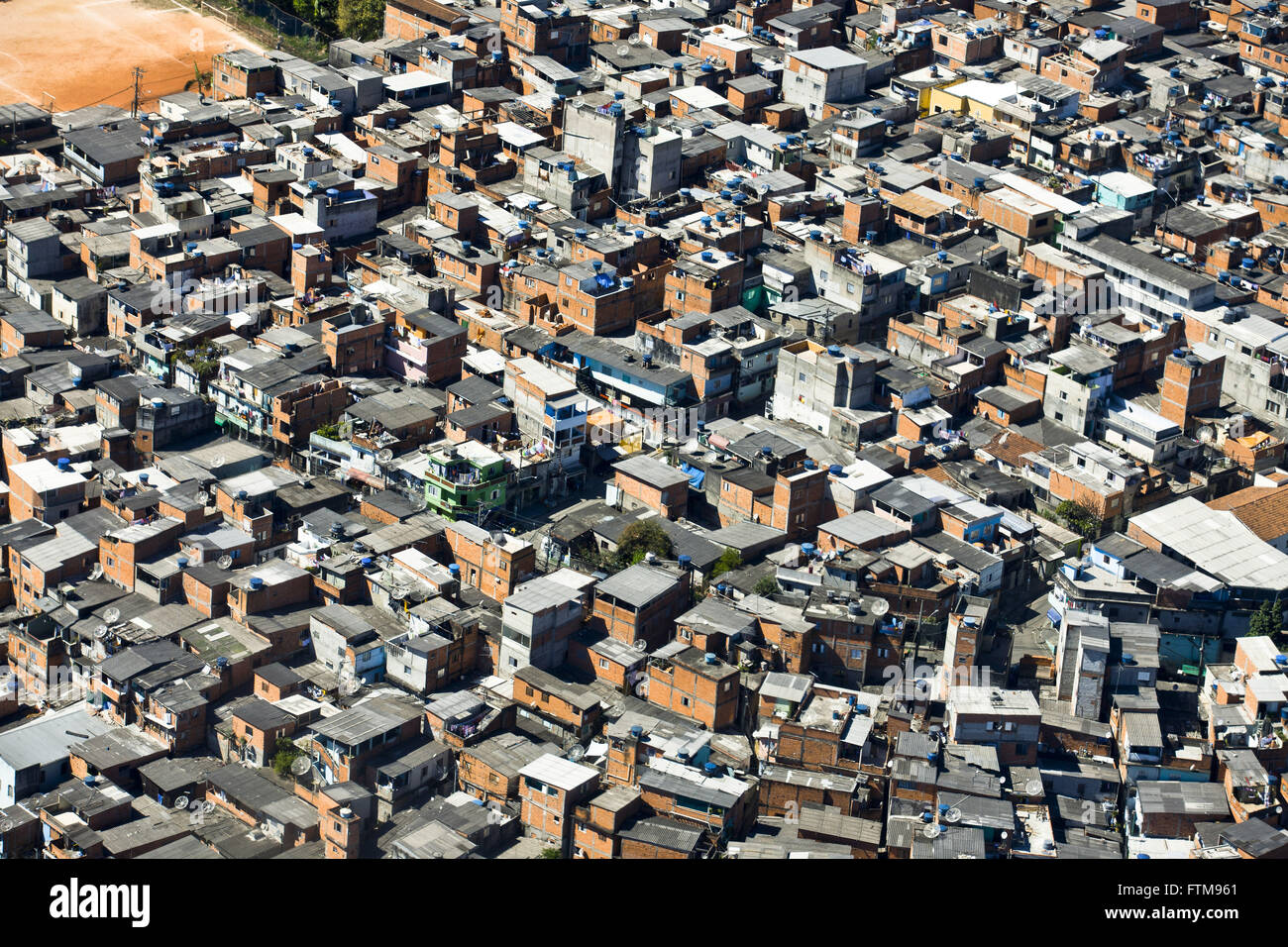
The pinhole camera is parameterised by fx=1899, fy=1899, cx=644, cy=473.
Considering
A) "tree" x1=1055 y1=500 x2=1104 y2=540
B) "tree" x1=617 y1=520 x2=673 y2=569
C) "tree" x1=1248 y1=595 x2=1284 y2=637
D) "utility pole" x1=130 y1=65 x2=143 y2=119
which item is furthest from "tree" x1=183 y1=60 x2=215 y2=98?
"tree" x1=1248 y1=595 x2=1284 y2=637

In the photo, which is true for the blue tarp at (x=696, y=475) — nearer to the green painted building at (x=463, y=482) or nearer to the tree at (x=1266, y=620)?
the green painted building at (x=463, y=482)

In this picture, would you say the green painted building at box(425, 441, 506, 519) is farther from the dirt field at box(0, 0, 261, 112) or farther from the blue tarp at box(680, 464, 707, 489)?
the dirt field at box(0, 0, 261, 112)

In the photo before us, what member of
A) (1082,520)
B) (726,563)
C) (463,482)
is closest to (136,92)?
(463,482)

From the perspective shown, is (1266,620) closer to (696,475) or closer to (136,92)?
A: (696,475)

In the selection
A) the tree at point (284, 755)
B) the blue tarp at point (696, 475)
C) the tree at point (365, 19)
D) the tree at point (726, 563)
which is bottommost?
the tree at point (284, 755)

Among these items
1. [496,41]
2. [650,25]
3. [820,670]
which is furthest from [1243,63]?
[820,670]

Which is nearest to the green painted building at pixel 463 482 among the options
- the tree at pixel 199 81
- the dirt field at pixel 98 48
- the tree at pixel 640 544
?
the tree at pixel 640 544
